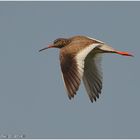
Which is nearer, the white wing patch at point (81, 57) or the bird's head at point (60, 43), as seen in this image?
the white wing patch at point (81, 57)

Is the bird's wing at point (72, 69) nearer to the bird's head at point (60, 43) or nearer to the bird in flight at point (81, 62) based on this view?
the bird in flight at point (81, 62)

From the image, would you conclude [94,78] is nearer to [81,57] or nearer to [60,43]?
[60,43]

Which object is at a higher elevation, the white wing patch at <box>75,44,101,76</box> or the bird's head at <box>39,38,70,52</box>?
the bird's head at <box>39,38,70,52</box>

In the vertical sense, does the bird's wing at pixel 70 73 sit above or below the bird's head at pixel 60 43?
below

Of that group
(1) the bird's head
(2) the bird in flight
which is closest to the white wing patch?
(2) the bird in flight

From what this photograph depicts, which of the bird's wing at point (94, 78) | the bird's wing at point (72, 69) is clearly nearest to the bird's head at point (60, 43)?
the bird's wing at point (94, 78)

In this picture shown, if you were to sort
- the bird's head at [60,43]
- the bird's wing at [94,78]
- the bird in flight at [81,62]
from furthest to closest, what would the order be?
the bird's head at [60,43]
the bird's wing at [94,78]
the bird in flight at [81,62]

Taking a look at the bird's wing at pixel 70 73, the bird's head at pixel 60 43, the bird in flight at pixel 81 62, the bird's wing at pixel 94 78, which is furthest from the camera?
the bird's head at pixel 60 43

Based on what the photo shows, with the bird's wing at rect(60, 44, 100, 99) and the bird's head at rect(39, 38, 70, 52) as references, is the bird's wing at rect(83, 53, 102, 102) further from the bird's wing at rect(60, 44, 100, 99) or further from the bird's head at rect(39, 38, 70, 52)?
the bird's wing at rect(60, 44, 100, 99)
